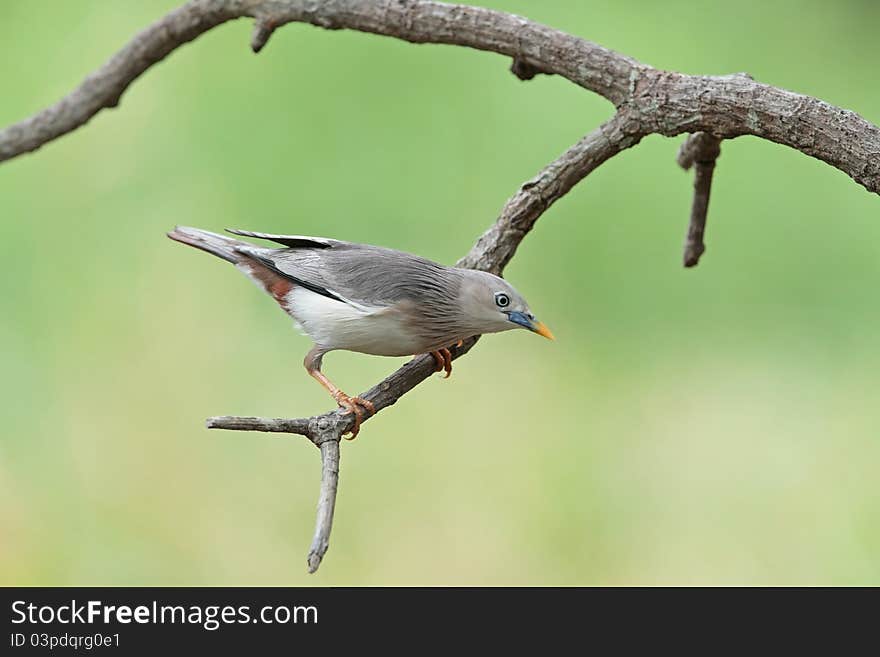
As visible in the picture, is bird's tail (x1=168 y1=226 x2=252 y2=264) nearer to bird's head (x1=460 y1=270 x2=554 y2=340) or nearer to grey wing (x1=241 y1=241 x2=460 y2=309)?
grey wing (x1=241 y1=241 x2=460 y2=309)

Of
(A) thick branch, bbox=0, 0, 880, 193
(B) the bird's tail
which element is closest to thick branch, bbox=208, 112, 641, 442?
(A) thick branch, bbox=0, 0, 880, 193

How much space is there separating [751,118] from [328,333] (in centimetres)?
72

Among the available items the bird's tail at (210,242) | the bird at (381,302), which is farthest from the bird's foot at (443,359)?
the bird's tail at (210,242)

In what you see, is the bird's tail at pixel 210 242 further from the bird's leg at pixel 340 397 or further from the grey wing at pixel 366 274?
the bird's leg at pixel 340 397

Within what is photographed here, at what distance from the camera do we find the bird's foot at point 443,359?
5.17 ft

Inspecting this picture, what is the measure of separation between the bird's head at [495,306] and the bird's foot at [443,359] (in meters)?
0.12

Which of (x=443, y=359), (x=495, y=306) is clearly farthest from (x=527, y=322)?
(x=443, y=359)

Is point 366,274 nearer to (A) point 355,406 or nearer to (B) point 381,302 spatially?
(B) point 381,302

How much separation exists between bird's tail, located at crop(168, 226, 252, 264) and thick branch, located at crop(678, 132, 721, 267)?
833 millimetres

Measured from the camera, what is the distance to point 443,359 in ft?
5.21

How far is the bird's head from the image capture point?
1.46m

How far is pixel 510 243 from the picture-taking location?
67.5 inches

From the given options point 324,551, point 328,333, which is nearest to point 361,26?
point 328,333

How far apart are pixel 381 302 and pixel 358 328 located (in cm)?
5
